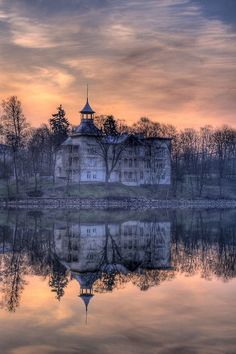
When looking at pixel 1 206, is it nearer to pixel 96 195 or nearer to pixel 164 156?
pixel 96 195

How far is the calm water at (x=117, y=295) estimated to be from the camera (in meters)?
13.8

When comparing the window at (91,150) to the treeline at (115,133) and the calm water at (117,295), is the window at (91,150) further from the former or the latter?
the calm water at (117,295)

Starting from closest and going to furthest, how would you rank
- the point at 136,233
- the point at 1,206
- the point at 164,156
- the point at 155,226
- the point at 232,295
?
1. the point at 232,295
2. the point at 136,233
3. the point at 155,226
4. the point at 1,206
5. the point at 164,156

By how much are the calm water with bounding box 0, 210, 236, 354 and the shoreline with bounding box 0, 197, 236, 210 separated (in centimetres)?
4192

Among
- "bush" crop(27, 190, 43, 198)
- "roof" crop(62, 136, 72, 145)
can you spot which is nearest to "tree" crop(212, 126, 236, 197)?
"roof" crop(62, 136, 72, 145)

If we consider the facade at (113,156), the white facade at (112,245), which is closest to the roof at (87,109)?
the facade at (113,156)

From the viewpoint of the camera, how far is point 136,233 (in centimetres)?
4106

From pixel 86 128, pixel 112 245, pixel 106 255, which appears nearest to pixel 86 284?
pixel 106 255

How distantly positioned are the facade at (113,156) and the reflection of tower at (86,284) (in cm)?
7818

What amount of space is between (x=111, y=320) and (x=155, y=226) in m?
31.8

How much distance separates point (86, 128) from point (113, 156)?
8881mm

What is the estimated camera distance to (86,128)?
110 m

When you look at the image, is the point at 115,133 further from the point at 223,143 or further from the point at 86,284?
the point at 86,284

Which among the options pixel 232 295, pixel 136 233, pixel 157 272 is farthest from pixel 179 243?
pixel 232 295
